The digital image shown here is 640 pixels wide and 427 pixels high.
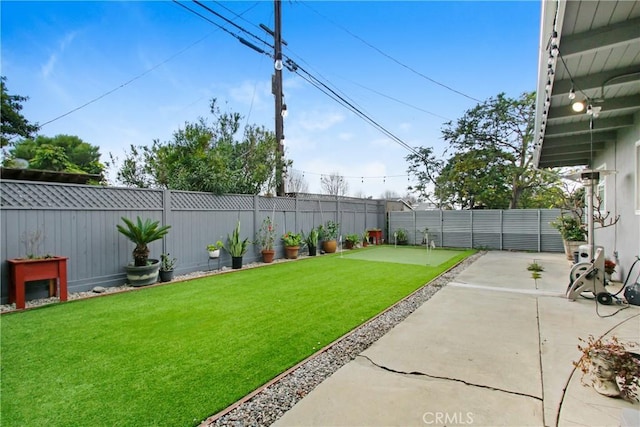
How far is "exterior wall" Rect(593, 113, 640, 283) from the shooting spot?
14.4 feet

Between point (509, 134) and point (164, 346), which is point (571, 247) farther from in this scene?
point (164, 346)

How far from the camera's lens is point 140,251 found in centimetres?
532

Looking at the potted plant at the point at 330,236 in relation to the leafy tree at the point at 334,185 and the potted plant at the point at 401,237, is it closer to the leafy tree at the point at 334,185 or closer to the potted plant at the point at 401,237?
the potted plant at the point at 401,237

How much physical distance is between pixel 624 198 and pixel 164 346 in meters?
6.78

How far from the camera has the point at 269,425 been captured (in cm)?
173

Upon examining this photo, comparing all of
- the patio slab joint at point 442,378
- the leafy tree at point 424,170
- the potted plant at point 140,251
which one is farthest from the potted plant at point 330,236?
the patio slab joint at point 442,378

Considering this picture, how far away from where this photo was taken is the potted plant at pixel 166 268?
571 cm

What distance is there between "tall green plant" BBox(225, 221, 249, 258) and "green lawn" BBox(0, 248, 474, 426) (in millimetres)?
1900

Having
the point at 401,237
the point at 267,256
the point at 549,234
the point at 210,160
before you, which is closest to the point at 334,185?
the point at 401,237

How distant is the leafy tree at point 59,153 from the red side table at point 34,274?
5.27m

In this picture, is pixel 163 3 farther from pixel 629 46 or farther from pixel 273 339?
pixel 629 46

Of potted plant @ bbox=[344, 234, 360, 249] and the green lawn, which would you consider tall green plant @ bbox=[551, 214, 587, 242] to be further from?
potted plant @ bbox=[344, 234, 360, 249]

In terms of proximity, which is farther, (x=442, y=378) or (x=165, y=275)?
(x=165, y=275)

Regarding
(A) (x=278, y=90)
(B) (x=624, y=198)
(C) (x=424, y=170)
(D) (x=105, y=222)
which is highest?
(A) (x=278, y=90)
